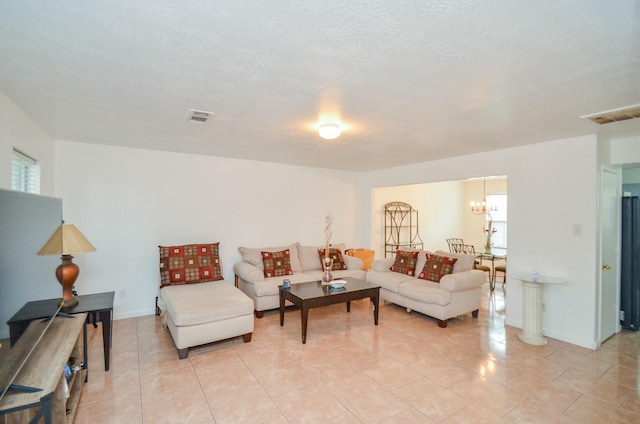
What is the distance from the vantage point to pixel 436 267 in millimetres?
4426

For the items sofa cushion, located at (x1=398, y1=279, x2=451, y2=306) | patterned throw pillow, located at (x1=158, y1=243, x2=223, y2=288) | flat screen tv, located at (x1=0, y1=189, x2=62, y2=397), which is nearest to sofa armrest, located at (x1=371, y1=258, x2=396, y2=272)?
sofa cushion, located at (x1=398, y1=279, x2=451, y2=306)

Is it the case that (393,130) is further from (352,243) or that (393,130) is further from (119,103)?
(352,243)

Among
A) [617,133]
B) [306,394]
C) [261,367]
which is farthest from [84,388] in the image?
[617,133]

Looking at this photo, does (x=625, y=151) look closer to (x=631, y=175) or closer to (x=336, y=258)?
(x=631, y=175)

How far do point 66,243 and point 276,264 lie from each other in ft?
8.69

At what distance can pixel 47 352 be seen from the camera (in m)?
1.79

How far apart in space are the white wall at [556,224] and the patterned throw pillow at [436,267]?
76 centimetres

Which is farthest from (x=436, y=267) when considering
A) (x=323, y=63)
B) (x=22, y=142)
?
(x=22, y=142)

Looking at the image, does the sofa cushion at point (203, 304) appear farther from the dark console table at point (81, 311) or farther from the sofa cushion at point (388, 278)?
the sofa cushion at point (388, 278)

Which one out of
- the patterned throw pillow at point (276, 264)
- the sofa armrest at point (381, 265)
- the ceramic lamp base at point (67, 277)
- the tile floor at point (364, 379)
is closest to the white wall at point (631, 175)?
the tile floor at point (364, 379)

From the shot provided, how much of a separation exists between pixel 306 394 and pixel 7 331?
6.44 feet

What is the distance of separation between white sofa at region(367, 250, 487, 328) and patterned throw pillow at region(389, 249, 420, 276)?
3.1 inches

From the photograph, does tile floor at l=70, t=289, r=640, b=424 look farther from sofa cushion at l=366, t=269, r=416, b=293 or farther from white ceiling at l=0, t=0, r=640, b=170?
white ceiling at l=0, t=0, r=640, b=170

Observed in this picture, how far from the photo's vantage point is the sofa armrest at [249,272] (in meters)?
4.29
